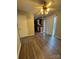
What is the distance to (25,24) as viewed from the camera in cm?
878

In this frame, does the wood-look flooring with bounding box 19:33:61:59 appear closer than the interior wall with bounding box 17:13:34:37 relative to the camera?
Yes

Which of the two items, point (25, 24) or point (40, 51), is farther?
point (25, 24)

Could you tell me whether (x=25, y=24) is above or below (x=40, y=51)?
above

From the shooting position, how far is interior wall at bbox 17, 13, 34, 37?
8.20 meters

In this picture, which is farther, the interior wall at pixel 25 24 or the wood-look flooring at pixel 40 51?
the interior wall at pixel 25 24

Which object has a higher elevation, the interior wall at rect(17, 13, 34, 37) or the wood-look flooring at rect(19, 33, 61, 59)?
the interior wall at rect(17, 13, 34, 37)

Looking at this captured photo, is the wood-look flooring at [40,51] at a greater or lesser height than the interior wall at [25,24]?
lesser

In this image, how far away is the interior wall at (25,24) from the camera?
8.20m
